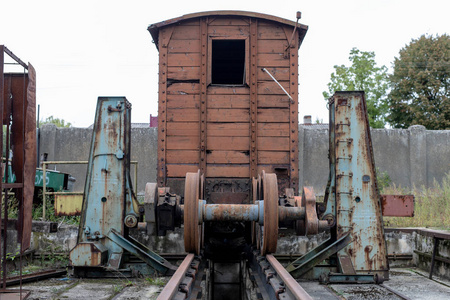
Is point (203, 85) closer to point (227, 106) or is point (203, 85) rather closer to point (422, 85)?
point (227, 106)

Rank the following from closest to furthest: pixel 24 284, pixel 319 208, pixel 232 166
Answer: pixel 24 284, pixel 319 208, pixel 232 166

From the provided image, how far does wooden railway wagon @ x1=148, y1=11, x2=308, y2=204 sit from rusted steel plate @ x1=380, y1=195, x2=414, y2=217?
126cm

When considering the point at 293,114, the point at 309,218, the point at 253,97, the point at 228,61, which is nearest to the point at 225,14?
the point at 253,97

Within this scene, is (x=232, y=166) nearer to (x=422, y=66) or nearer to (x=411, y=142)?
(x=411, y=142)

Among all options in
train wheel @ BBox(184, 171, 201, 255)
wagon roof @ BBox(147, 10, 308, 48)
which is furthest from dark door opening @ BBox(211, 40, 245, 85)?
train wheel @ BBox(184, 171, 201, 255)

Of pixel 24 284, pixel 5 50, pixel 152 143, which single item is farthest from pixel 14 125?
pixel 152 143

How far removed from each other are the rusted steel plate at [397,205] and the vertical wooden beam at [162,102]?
2.80 meters

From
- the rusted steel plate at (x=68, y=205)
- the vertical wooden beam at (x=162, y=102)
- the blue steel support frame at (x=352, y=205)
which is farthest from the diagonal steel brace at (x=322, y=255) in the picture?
the rusted steel plate at (x=68, y=205)

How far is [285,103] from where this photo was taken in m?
6.20

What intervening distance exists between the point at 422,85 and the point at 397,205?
87.4 ft

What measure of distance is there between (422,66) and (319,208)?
28.3 meters

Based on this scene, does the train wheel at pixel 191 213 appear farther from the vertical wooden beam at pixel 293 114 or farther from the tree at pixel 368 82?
the tree at pixel 368 82

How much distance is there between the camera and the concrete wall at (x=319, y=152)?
1490 centimetres

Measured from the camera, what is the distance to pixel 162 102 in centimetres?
613
